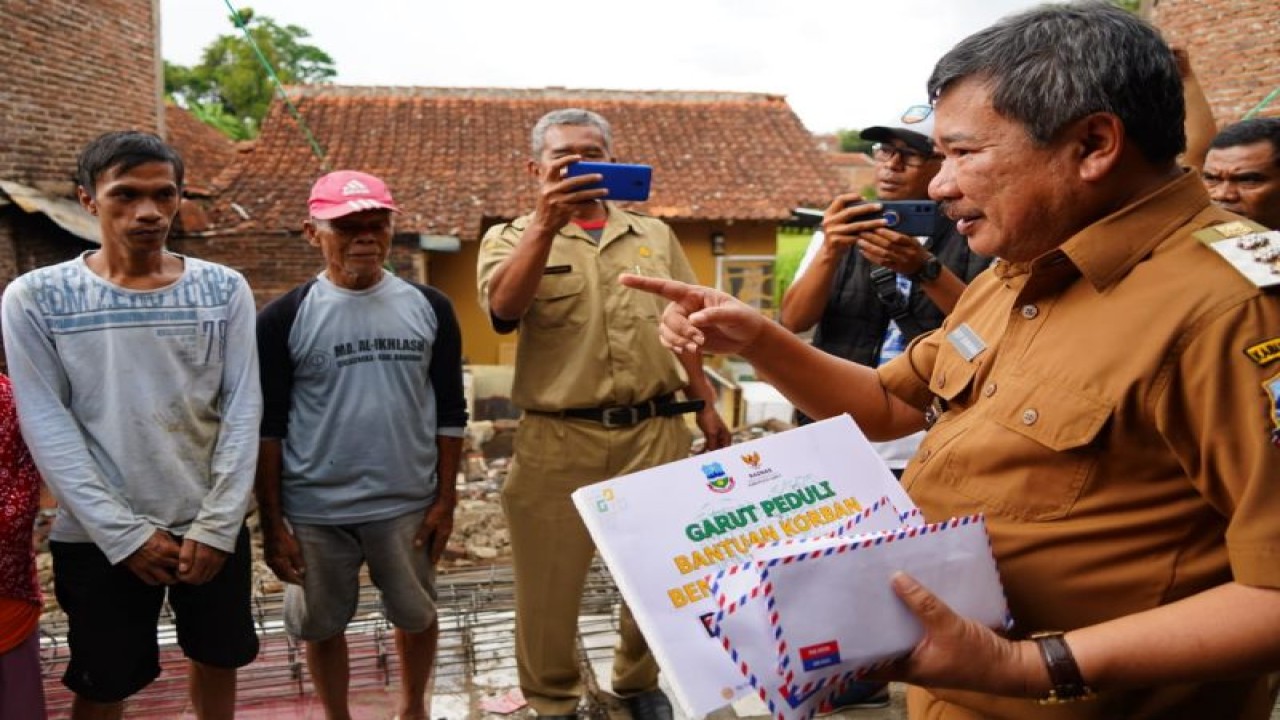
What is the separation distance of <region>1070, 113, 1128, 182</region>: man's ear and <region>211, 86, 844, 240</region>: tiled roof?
37.3ft

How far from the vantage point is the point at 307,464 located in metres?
2.83

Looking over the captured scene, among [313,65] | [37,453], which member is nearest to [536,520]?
[37,453]

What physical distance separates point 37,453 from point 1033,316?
2515mm

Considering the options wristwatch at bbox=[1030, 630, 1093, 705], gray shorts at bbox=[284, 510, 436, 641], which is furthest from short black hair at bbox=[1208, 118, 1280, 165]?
gray shorts at bbox=[284, 510, 436, 641]

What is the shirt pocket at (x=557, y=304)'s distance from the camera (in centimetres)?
300

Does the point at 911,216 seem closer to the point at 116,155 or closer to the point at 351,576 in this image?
the point at 351,576

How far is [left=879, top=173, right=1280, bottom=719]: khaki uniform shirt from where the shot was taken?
3.49 feet

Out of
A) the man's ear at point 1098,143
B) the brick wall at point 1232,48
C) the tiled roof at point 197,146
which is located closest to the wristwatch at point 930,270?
the man's ear at point 1098,143

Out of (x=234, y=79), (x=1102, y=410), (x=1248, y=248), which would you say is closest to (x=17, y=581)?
(x=1102, y=410)

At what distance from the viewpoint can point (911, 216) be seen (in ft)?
8.56

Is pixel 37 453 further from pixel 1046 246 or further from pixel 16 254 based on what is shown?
pixel 16 254

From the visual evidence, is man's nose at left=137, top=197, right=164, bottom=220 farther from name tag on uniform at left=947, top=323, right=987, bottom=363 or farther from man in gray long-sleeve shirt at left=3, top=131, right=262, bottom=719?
name tag on uniform at left=947, top=323, right=987, bottom=363

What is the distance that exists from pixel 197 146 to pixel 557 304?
15.9m

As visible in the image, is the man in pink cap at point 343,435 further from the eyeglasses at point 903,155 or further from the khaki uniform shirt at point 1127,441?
the khaki uniform shirt at point 1127,441
